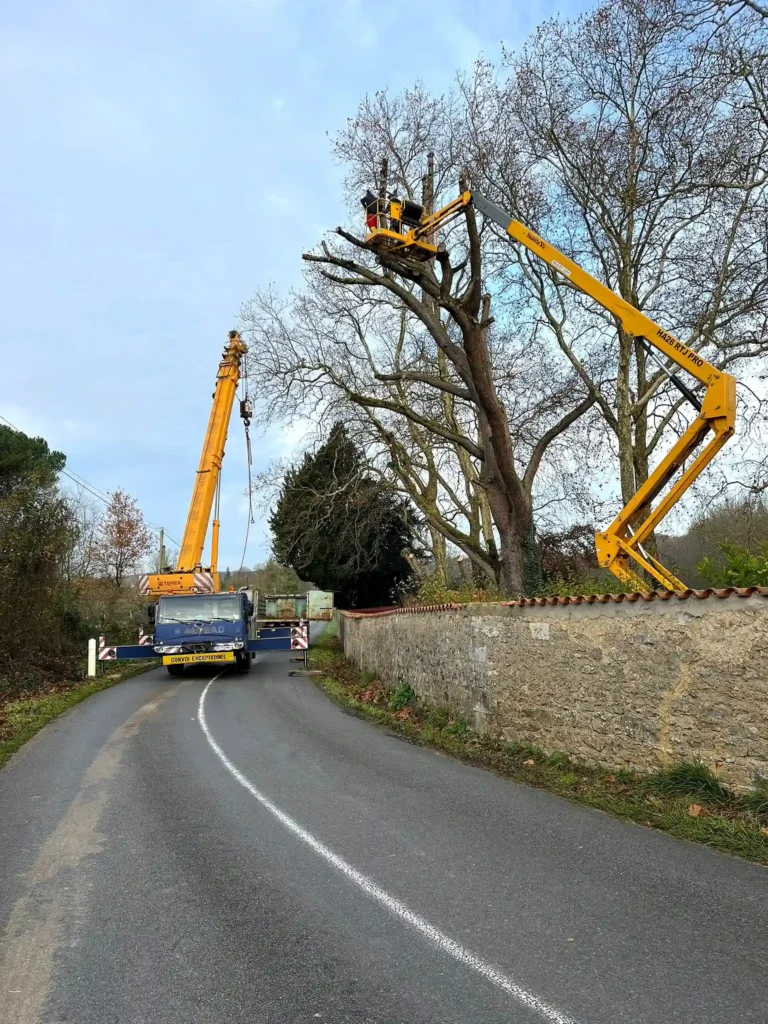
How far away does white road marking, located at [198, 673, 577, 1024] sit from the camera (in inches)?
138

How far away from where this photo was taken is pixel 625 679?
792cm

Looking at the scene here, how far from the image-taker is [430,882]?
17.0ft

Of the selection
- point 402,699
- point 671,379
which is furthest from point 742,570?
point 402,699

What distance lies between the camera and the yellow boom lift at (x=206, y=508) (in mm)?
21297

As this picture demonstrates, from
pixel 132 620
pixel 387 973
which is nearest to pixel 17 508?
pixel 132 620

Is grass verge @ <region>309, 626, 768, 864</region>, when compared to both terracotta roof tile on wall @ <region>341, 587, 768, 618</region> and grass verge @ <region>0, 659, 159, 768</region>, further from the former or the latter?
grass verge @ <region>0, 659, 159, 768</region>

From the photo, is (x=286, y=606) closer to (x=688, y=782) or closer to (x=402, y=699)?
(x=402, y=699)

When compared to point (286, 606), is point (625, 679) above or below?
below

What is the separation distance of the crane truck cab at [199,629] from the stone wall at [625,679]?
10.3m

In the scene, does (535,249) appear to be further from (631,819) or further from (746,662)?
(631,819)

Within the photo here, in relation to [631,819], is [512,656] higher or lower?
higher

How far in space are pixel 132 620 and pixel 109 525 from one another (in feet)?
40.3

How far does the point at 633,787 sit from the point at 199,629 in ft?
49.9

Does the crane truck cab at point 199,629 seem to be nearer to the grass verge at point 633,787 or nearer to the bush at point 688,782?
the grass verge at point 633,787
